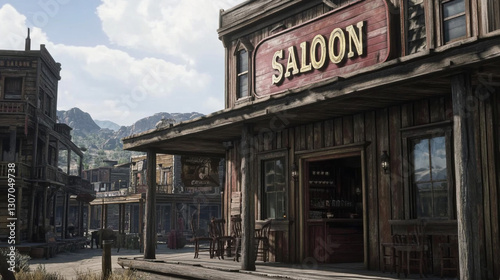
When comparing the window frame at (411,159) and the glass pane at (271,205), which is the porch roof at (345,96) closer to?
the window frame at (411,159)

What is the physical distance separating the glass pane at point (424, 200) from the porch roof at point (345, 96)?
1.45 metres

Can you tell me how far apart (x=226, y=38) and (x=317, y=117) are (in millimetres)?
4750

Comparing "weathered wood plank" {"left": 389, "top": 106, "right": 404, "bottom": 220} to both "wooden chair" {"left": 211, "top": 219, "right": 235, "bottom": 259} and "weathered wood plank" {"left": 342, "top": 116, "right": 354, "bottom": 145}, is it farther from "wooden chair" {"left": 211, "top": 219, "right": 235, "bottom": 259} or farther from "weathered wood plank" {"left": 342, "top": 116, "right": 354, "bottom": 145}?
"wooden chair" {"left": 211, "top": 219, "right": 235, "bottom": 259}

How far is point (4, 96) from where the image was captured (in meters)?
26.9

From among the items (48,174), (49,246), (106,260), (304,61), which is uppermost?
(304,61)

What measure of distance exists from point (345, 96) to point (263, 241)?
4.96 metres

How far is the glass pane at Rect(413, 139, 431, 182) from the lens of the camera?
899 centimetres

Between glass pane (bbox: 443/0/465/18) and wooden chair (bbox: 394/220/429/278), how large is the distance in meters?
3.38

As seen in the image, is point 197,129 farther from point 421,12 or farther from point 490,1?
point 490,1

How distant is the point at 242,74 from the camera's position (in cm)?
1360

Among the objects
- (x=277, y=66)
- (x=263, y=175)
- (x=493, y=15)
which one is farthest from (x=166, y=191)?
(x=493, y=15)

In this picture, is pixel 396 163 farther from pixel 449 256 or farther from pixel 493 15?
pixel 493 15

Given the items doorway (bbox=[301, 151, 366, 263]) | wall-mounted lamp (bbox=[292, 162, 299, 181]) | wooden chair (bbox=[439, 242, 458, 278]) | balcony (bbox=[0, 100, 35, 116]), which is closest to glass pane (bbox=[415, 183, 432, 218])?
wooden chair (bbox=[439, 242, 458, 278])

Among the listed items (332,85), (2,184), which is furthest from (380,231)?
(2,184)
